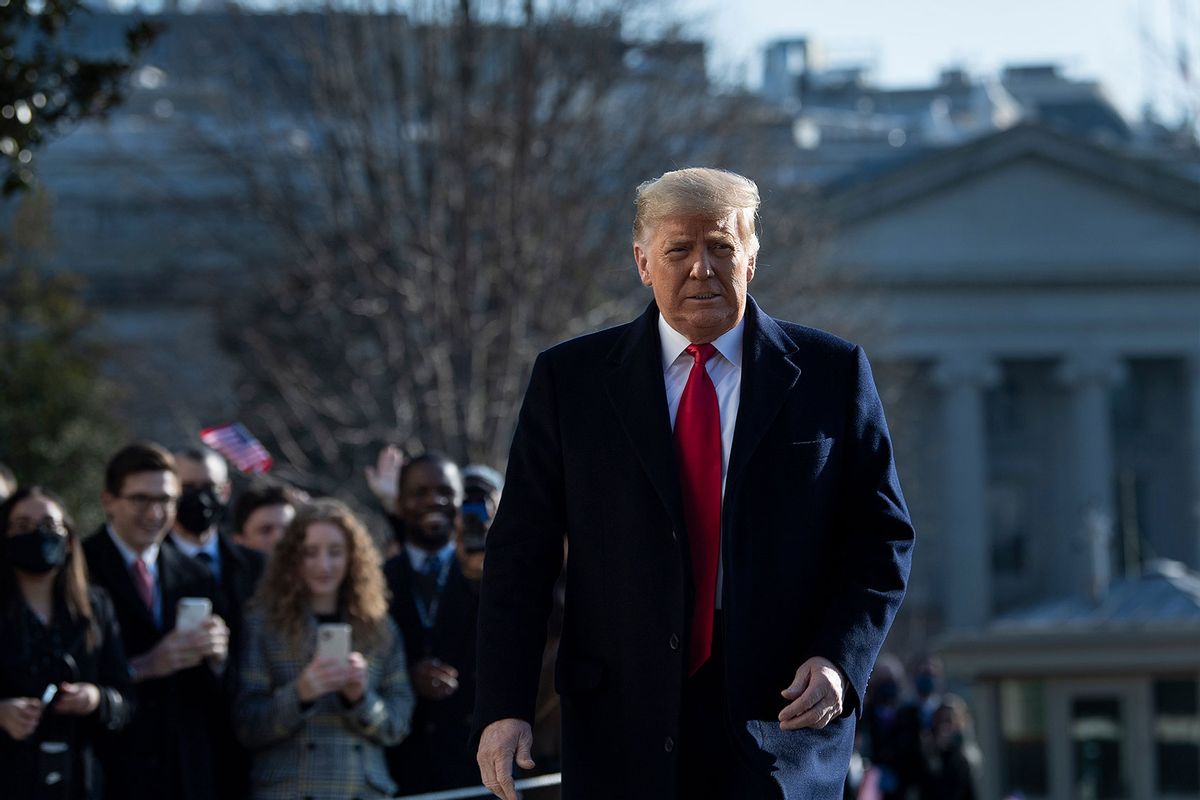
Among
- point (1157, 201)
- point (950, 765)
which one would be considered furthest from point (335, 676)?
point (1157, 201)

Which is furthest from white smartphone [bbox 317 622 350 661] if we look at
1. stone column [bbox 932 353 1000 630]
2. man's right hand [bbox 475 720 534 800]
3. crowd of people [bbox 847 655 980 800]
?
stone column [bbox 932 353 1000 630]

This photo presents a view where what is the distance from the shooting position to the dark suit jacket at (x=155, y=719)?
991 centimetres

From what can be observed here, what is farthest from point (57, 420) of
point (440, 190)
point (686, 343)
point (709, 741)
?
point (709, 741)

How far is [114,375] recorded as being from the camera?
164 feet

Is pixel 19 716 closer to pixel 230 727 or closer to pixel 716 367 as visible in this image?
pixel 230 727

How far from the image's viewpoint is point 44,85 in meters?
13.7

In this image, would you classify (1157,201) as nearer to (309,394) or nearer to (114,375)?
(114,375)

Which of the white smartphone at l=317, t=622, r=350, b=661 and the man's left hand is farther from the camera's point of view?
the white smartphone at l=317, t=622, r=350, b=661

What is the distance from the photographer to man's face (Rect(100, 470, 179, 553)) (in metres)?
10.2

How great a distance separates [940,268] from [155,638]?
70.3 m

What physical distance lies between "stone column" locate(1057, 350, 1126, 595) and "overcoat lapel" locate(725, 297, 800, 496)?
241 feet

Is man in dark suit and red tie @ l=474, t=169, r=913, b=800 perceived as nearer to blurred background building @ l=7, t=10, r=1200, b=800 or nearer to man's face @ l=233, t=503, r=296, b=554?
man's face @ l=233, t=503, r=296, b=554

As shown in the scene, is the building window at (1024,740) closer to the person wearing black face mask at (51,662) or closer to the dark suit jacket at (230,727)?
the dark suit jacket at (230,727)

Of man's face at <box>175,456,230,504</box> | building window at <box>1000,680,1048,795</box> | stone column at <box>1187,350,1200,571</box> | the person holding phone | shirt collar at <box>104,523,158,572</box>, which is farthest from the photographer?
stone column at <box>1187,350,1200,571</box>
